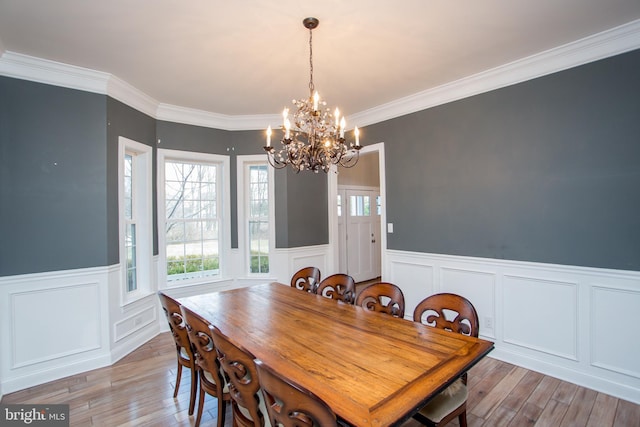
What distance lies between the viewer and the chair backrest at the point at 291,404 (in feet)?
3.13

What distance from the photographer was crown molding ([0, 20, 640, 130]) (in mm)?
2457

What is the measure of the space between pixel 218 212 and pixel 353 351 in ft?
11.1

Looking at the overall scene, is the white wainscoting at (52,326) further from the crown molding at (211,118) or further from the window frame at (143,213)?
the crown molding at (211,118)

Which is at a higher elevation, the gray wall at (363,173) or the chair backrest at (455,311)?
the gray wall at (363,173)

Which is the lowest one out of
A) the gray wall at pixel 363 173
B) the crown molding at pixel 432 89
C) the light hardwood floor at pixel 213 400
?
the light hardwood floor at pixel 213 400

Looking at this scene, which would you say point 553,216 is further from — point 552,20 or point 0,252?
point 0,252

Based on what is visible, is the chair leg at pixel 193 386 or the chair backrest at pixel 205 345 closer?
the chair backrest at pixel 205 345

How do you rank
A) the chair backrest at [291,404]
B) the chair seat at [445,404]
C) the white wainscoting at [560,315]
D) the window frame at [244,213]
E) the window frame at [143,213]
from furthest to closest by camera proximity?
the window frame at [244,213], the window frame at [143,213], the white wainscoting at [560,315], the chair seat at [445,404], the chair backrest at [291,404]

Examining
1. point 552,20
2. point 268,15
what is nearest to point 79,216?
point 268,15

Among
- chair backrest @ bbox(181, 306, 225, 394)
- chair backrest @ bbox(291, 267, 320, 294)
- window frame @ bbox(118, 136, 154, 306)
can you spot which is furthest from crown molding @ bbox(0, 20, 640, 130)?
chair backrest @ bbox(181, 306, 225, 394)

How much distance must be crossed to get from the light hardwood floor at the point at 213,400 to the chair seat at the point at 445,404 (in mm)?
649

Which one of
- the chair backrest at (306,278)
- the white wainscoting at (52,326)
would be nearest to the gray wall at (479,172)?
the white wainscoting at (52,326)

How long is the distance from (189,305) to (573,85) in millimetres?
3754

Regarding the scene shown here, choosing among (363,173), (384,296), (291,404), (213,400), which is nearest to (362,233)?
(363,173)
